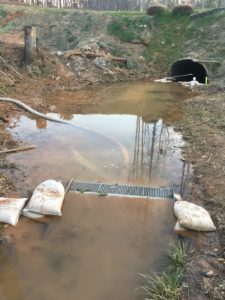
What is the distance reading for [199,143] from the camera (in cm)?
870

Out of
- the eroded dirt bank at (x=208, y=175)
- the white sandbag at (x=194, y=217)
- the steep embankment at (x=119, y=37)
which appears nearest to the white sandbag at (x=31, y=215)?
the white sandbag at (x=194, y=217)

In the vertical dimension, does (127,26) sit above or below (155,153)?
above

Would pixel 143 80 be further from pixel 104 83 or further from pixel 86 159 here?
pixel 86 159

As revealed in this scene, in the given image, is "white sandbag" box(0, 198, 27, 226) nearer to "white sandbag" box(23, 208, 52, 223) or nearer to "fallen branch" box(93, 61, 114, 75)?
"white sandbag" box(23, 208, 52, 223)

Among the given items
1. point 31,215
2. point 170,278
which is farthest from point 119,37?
point 170,278

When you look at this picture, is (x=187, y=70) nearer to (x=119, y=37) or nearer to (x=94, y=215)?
(x=119, y=37)

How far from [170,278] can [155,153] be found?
174 inches

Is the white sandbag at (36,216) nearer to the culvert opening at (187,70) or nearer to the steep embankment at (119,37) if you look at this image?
the steep embankment at (119,37)

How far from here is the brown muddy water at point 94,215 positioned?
4430 mm

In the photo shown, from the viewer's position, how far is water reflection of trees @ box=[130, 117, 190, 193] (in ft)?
24.2

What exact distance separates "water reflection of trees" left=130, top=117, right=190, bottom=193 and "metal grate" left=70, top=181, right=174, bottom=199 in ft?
1.25

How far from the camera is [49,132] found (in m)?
9.89

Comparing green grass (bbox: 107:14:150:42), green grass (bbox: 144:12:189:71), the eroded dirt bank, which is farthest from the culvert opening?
the eroded dirt bank

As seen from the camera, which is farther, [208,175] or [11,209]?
[208,175]
